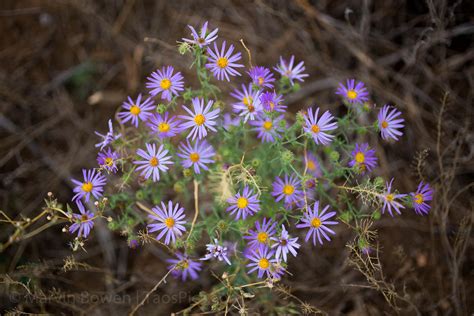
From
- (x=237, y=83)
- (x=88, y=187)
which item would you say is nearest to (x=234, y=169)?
(x=88, y=187)

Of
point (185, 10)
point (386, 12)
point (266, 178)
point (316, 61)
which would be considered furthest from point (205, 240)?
point (386, 12)

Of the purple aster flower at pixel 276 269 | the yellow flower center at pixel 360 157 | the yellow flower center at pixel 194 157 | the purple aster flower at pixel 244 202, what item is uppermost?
the yellow flower center at pixel 194 157

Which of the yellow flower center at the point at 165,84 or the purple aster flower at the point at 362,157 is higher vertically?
the yellow flower center at the point at 165,84

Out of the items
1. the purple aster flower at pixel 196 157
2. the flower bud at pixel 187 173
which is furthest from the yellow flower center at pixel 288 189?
the flower bud at pixel 187 173

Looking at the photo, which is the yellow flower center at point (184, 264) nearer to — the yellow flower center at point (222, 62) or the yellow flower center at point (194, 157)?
the yellow flower center at point (194, 157)

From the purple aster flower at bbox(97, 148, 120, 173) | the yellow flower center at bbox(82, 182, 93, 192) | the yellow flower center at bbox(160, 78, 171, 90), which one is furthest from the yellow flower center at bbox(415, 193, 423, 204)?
the yellow flower center at bbox(82, 182, 93, 192)

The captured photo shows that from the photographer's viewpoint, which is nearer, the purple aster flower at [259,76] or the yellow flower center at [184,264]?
the purple aster flower at [259,76]

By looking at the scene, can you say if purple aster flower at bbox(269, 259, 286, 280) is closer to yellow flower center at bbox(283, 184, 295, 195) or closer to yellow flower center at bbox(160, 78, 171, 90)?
yellow flower center at bbox(283, 184, 295, 195)

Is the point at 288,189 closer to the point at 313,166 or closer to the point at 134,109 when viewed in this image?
the point at 313,166
